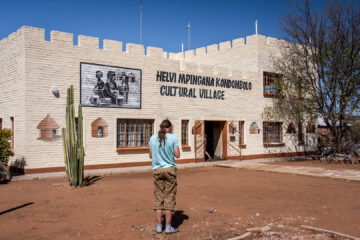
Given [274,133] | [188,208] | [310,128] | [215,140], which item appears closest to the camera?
[188,208]

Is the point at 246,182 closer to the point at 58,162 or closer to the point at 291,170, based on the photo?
the point at 291,170

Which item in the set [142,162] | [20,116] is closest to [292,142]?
[142,162]

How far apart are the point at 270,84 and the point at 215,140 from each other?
4832 mm

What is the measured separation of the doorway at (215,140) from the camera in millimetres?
18156

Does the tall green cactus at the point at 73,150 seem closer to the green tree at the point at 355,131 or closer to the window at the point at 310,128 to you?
the green tree at the point at 355,131

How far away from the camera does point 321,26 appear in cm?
1758

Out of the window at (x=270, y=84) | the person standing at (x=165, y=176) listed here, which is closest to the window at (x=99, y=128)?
the person standing at (x=165, y=176)

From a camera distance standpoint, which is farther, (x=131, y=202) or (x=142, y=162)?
(x=142, y=162)

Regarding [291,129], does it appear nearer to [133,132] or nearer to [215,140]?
[215,140]

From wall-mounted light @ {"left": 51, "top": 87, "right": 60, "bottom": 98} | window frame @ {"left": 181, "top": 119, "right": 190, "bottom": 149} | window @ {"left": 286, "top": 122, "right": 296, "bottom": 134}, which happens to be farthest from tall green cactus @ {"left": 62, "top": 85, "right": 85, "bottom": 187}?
window @ {"left": 286, "top": 122, "right": 296, "bottom": 134}

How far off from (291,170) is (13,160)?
10892 mm

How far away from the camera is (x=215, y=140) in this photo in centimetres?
1870

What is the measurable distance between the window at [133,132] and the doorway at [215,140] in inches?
163

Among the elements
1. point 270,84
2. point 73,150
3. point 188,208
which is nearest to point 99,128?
point 73,150
